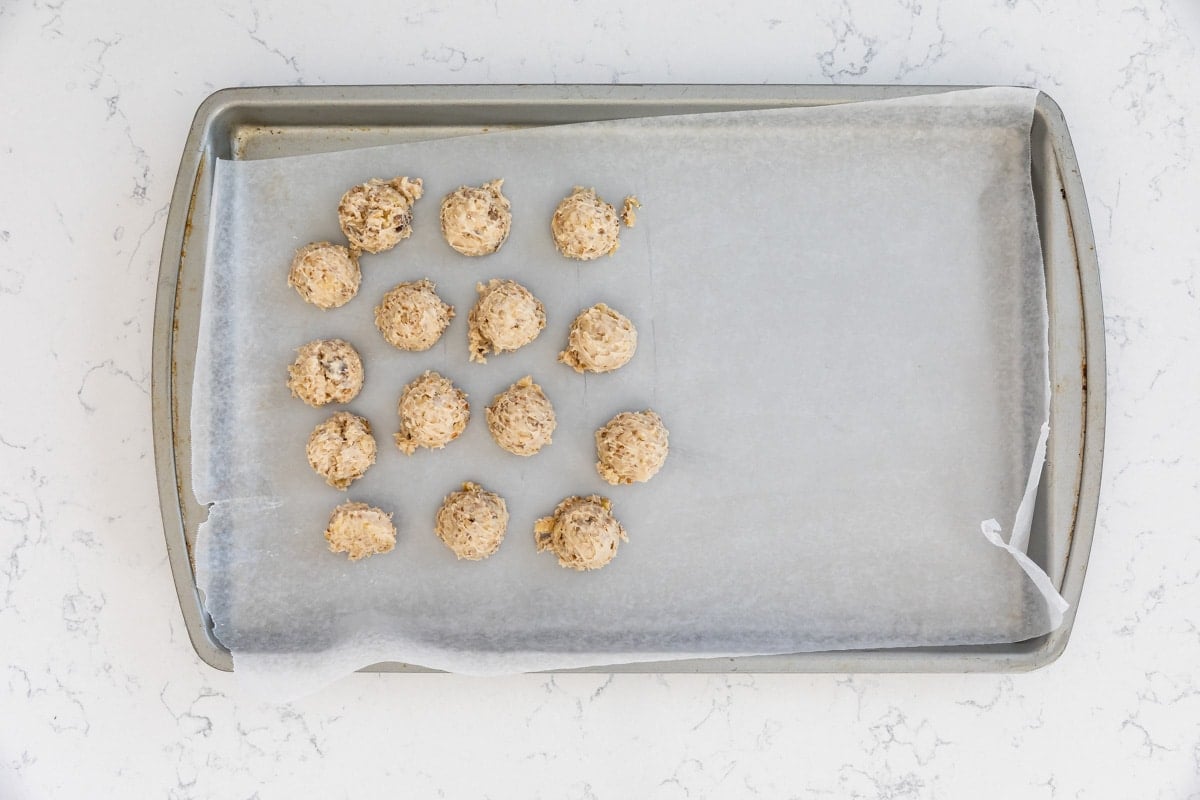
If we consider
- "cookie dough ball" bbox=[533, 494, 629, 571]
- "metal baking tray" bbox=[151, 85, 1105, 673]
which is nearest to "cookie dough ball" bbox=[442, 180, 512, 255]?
"metal baking tray" bbox=[151, 85, 1105, 673]

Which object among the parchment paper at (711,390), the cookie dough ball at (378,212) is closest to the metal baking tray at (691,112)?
the parchment paper at (711,390)

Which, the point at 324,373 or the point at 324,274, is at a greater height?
the point at 324,274

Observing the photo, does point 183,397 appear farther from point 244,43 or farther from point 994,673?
point 994,673

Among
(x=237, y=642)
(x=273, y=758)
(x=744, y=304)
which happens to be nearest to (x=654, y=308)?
(x=744, y=304)

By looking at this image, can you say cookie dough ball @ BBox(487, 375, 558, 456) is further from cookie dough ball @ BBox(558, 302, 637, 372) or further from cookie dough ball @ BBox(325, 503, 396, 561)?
cookie dough ball @ BBox(325, 503, 396, 561)

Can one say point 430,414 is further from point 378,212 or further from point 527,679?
point 527,679

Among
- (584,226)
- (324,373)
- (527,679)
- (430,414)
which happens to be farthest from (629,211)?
(527,679)
